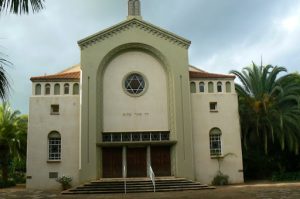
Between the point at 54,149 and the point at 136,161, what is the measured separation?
5.92m

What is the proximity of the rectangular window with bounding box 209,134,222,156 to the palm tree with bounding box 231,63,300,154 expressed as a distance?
2.48 meters

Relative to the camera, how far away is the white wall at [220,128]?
27.1 m

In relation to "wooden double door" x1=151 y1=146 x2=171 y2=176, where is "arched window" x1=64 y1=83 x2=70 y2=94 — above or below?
above

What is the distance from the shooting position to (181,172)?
85.6 feet

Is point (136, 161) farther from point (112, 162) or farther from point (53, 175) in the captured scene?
point (53, 175)

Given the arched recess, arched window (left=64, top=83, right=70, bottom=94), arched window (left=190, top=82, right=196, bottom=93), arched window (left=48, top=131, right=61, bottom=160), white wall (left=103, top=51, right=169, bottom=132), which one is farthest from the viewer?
arched window (left=190, top=82, right=196, bottom=93)

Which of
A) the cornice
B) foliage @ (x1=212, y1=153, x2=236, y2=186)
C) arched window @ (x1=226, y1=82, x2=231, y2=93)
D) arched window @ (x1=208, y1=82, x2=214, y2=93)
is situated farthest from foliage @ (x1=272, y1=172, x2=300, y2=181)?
the cornice

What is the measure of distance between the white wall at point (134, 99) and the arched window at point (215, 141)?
3374mm

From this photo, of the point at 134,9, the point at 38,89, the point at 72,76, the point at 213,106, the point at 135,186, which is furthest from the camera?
the point at 134,9

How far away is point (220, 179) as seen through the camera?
86.7 feet

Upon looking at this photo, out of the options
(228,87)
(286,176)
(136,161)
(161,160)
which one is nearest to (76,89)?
(136,161)

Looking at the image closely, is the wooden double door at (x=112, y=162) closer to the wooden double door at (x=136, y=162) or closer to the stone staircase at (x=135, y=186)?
the wooden double door at (x=136, y=162)

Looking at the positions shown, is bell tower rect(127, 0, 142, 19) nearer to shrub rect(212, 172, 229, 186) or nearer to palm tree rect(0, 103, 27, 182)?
palm tree rect(0, 103, 27, 182)

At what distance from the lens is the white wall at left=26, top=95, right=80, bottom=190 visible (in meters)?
26.1
